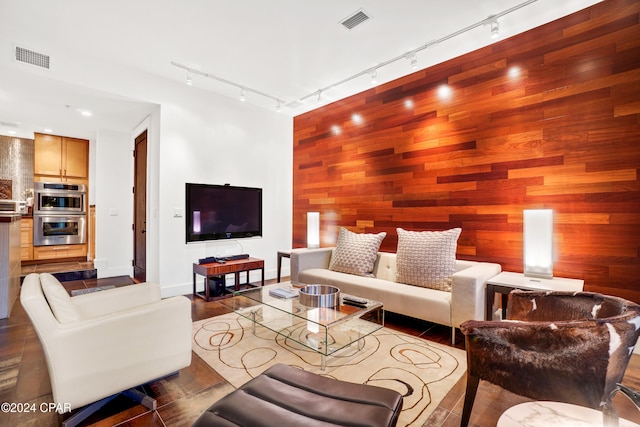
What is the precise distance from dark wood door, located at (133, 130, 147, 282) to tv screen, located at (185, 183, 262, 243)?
958 mm

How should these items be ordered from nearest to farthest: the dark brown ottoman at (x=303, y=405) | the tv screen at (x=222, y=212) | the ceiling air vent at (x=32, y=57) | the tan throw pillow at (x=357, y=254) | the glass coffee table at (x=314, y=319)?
1. the dark brown ottoman at (x=303, y=405)
2. the glass coffee table at (x=314, y=319)
3. the ceiling air vent at (x=32, y=57)
4. the tan throw pillow at (x=357, y=254)
5. the tv screen at (x=222, y=212)

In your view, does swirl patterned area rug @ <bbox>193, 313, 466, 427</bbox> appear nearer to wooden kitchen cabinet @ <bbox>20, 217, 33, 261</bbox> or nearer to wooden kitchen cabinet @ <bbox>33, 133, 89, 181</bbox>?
wooden kitchen cabinet @ <bbox>20, 217, 33, 261</bbox>

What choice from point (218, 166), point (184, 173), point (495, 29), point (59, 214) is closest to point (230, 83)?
point (218, 166)

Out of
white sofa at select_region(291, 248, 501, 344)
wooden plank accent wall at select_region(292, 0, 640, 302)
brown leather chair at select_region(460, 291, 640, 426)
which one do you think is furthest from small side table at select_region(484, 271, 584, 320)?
brown leather chair at select_region(460, 291, 640, 426)

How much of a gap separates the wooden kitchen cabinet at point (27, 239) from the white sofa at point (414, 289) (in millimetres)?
5241

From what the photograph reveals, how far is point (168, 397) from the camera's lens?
6.08 feet

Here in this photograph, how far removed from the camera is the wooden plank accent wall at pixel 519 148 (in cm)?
243

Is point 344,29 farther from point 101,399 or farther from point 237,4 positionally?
point 101,399

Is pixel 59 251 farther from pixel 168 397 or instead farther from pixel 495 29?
pixel 495 29

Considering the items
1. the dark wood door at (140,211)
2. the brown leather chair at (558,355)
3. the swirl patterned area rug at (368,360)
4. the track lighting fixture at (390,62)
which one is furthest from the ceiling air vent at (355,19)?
the dark wood door at (140,211)

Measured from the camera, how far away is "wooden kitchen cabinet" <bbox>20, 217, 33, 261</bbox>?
551 centimetres

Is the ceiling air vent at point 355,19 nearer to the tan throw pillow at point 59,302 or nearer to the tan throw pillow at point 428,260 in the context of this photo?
the tan throw pillow at point 428,260

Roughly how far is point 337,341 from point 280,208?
3.18 meters

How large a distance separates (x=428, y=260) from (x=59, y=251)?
673cm
